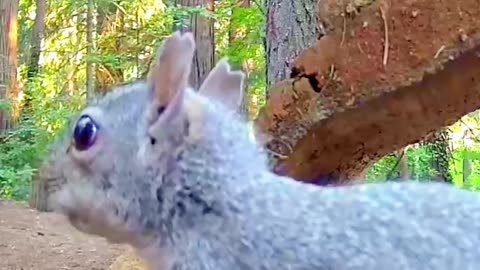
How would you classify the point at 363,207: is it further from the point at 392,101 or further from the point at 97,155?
the point at 392,101

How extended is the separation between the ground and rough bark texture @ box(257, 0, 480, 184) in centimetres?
236

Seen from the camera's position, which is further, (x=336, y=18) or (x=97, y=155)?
(x=336, y=18)

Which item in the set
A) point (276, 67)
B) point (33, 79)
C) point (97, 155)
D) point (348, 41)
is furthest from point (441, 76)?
point (33, 79)

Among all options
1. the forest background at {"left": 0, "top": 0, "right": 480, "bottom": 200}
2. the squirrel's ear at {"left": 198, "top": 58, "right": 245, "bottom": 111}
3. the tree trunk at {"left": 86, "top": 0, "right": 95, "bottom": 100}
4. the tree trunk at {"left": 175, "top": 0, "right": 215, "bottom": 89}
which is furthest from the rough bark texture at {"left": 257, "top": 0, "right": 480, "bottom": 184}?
the tree trunk at {"left": 86, "top": 0, "right": 95, "bottom": 100}

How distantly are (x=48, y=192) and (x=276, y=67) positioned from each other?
1379 mm

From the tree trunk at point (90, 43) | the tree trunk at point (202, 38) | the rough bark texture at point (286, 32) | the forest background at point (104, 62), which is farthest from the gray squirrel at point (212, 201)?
the tree trunk at point (90, 43)

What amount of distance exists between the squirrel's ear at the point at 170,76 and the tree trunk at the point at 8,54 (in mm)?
6608

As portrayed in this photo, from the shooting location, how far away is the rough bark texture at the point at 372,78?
249 cm

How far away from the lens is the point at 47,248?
18.8 feet

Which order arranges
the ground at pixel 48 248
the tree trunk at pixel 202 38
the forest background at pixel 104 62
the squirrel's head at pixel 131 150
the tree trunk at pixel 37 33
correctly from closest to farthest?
the squirrel's head at pixel 131 150
the forest background at pixel 104 62
the ground at pixel 48 248
the tree trunk at pixel 202 38
the tree trunk at pixel 37 33

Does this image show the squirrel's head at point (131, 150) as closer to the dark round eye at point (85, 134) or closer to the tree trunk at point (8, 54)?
the dark round eye at point (85, 134)

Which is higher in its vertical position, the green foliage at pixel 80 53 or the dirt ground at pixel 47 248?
the green foliage at pixel 80 53

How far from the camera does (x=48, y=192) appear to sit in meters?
1.88

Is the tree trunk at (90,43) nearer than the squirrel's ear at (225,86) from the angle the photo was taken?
No
